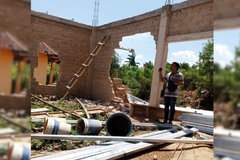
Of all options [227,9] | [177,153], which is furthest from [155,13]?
[227,9]

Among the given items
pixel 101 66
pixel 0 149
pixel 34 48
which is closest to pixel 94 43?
pixel 101 66

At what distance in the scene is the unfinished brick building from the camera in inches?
224

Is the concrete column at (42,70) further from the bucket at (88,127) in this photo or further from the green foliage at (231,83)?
the green foliage at (231,83)

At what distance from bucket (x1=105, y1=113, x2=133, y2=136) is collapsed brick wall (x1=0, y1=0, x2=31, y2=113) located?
3.39 meters

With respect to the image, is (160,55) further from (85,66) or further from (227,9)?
(227,9)

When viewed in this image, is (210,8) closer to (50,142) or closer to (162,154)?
(162,154)

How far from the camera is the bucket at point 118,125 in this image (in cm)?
399

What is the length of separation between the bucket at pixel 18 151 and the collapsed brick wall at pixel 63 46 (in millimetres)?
7822

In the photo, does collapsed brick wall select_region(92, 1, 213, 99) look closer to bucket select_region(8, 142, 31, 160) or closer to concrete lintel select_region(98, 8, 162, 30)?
concrete lintel select_region(98, 8, 162, 30)

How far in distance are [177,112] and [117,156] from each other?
12.7 feet

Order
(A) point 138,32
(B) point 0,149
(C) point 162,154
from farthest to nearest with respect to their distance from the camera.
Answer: (A) point 138,32
(C) point 162,154
(B) point 0,149

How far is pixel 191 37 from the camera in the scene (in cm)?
563

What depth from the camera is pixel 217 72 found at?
679mm

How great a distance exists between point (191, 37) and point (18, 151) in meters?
5.58
